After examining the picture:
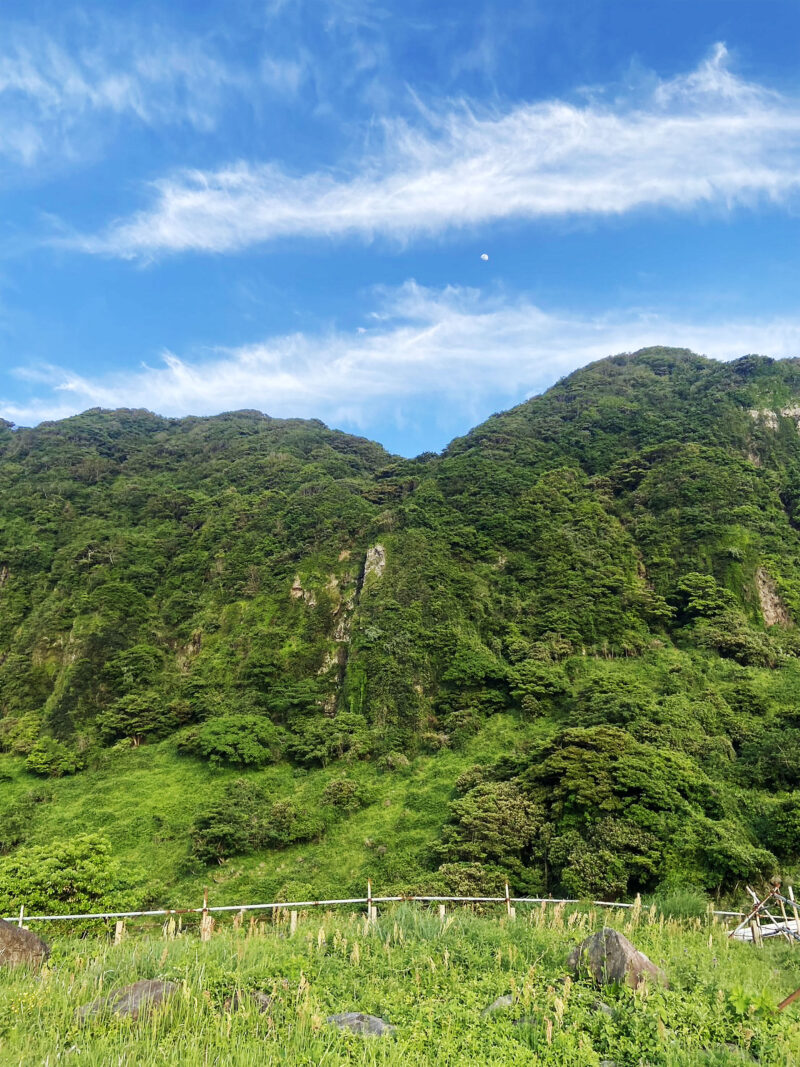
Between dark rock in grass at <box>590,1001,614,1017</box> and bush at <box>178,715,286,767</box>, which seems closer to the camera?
dark rock in grass at <box>590,1001,614,1017</box>

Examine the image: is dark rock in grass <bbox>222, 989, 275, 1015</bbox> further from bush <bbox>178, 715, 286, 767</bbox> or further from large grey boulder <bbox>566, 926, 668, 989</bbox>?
bush <bbox>178, 715, 286, 767</bbox>

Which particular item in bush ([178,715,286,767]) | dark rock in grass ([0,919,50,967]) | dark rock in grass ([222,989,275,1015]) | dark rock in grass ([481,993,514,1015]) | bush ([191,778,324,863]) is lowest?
bush ([191,778,324,863])

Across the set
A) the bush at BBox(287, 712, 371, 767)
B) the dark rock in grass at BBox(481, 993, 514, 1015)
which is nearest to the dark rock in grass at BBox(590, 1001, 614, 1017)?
the dark rock in grass at BBox(481, 993, 514, 1015)

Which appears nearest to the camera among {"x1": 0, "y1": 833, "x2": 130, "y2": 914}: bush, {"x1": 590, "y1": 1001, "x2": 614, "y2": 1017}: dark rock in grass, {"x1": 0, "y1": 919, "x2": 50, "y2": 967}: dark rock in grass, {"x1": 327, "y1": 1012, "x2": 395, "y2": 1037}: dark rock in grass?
{"x1": 327, "y1": 1012, "x2": 395, "y2": 1037}: dark rock in grass

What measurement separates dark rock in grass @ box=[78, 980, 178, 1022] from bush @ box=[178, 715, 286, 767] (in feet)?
96.1

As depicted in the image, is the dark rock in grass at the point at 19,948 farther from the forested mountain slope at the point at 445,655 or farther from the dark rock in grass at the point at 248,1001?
the forested mountain slope at the point at 445,655

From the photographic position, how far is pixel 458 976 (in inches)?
281

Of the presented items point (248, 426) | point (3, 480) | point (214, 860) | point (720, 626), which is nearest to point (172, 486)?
point (3, 480)

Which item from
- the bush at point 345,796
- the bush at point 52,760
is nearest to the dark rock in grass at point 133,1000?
the bush at point 345,796

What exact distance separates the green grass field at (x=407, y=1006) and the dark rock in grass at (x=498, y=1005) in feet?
0.26

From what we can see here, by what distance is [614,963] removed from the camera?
655 cm

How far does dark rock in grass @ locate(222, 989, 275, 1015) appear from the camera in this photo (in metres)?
6.20

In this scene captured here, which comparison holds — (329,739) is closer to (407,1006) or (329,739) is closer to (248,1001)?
(248,1001)

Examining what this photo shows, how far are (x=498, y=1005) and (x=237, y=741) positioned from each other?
103 ft
